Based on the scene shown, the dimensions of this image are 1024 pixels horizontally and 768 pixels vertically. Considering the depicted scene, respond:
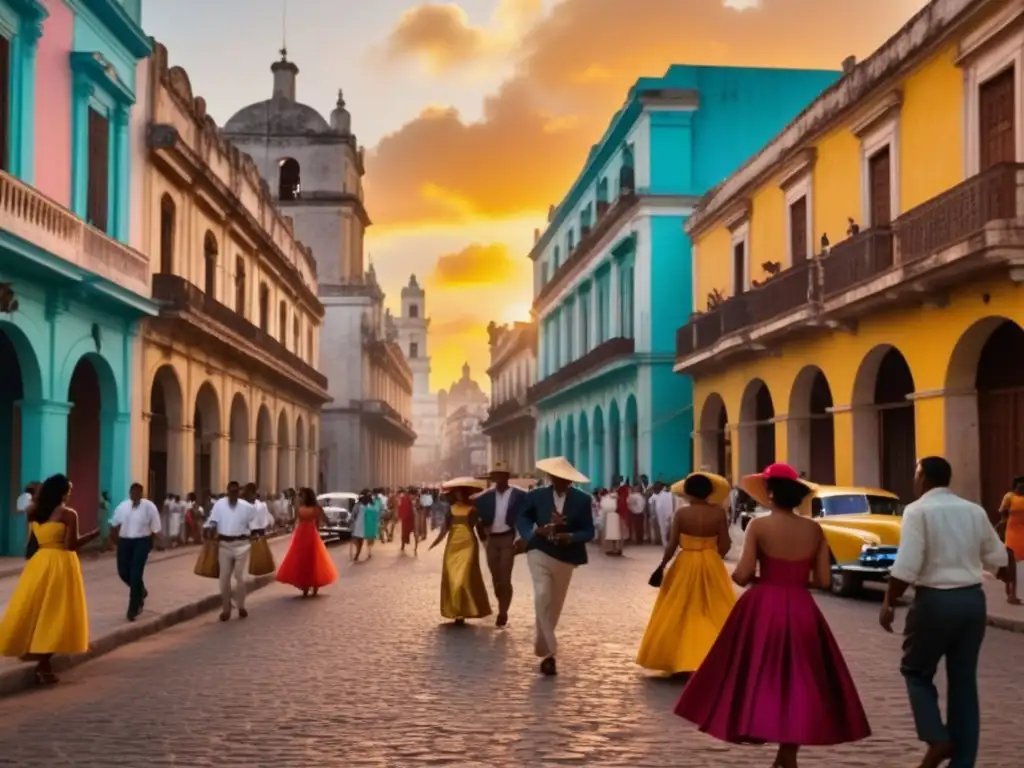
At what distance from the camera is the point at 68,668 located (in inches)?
404

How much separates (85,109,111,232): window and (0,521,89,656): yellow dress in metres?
12.6

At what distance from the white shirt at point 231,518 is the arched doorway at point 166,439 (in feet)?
41.3

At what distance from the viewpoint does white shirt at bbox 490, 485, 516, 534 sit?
13.1 meters

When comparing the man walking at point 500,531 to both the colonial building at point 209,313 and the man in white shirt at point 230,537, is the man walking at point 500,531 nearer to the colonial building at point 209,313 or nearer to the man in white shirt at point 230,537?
the man in white shirt at point 230,537

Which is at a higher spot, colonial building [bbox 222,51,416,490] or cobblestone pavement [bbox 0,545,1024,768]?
colonial building [bbox 222,51,416,490]

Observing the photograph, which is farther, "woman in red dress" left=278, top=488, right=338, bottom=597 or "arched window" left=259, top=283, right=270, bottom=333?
"arched window" left=259, top=283, right=270, bottom=333

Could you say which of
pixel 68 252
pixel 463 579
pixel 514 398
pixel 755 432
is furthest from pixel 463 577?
pixel 514 398

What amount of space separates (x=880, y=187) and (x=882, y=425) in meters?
A: 3.86

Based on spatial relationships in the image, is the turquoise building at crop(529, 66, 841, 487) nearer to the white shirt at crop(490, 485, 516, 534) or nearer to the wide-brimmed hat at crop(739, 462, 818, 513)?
the white shirt at crop(490, 485, 516, 534)

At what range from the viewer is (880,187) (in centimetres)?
2112

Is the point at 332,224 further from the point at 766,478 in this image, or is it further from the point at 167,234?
the point at 766,478

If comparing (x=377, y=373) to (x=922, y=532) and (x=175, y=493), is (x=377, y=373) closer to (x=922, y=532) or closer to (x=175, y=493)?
(x=175, y=493)

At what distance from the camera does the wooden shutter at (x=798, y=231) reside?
24.5 metres

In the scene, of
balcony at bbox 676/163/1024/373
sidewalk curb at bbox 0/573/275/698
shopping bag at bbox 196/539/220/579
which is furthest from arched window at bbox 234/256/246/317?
shopping bag at bbox 196/539/220/579
